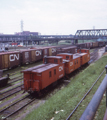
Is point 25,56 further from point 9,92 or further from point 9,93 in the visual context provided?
point 9,93

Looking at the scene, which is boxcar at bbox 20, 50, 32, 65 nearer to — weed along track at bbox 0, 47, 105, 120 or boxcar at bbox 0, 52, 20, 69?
boxcar at bbox 0, 52, 20, 69

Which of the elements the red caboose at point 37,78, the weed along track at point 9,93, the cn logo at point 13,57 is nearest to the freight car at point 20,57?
the cn logo at point 13,57

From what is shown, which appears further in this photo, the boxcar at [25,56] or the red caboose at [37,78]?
the boxcar at [25,56]

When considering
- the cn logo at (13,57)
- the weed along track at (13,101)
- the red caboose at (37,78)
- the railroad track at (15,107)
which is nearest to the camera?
the railroad track at (15,107)

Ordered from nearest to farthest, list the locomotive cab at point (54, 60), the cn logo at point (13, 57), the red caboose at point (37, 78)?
the red caboose at point (37, 78), the locomotive cab at point (54, 60), the cn logo at point (13, 57)

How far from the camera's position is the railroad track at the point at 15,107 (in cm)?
1170

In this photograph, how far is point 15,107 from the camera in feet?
42.6

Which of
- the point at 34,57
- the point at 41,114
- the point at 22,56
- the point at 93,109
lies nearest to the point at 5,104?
the point at 41,114

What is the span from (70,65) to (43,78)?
759 cm

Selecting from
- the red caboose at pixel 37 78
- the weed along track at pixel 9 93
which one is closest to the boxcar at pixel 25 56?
the weed along track at pixel 9 93

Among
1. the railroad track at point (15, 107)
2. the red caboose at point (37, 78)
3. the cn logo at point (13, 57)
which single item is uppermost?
the cn logo at point (13, 57)

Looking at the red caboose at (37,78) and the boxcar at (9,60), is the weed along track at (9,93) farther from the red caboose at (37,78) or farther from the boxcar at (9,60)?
the boxcar at (9,60)

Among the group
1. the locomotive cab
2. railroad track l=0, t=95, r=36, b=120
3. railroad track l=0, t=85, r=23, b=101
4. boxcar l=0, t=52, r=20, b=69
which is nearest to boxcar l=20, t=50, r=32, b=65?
boxcar l=0, t=52, r=20, b=69

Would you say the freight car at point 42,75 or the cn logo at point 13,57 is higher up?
the cn logo at point 13,57
